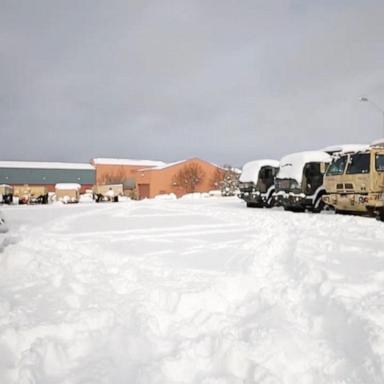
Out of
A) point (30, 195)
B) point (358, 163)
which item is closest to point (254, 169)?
point (358, 163)

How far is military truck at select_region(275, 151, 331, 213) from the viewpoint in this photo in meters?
15.2

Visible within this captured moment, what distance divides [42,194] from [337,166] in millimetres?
34424

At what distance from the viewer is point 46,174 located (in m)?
87.7

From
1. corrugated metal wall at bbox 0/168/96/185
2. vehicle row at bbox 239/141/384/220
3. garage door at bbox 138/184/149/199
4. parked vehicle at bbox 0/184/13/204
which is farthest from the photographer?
corrugated metal wall at bbox 0/168/96/185

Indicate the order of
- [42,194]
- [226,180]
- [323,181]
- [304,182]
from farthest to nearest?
[226,180]
[42,194]
[304,182]
[323,181]

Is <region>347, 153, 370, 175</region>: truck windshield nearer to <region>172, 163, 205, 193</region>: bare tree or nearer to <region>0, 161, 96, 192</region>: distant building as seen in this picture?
<region>172, 163, 205, 193</region>: bare tree

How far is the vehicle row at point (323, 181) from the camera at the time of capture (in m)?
11.4

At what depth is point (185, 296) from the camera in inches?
162

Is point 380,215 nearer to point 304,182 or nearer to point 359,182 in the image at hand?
point 359,182

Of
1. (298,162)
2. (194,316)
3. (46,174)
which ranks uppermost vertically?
(46,174)

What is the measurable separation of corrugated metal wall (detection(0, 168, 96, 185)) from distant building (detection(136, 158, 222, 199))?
26023 millimetres

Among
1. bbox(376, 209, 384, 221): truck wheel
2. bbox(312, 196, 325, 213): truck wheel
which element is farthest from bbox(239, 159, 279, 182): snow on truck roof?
bbox(376, 209, 384, 221): truck wheel

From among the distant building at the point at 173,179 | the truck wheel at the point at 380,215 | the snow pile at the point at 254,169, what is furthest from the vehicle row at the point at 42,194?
the truck wheel at the point at 380,215

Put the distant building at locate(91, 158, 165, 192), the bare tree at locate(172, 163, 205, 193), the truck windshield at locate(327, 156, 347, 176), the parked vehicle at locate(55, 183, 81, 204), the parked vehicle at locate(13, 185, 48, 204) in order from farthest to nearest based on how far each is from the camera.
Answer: the distant building at locate(91, 158, 165, 192) → the bare tree at locate(172, 163, 205, 193) → the parked vehicle at locate(55, 183, 81, 204) → the parked vehicle at locate(13, 185, 48, 204) → the truck windshield at locate(327, 156, 347, 176)
